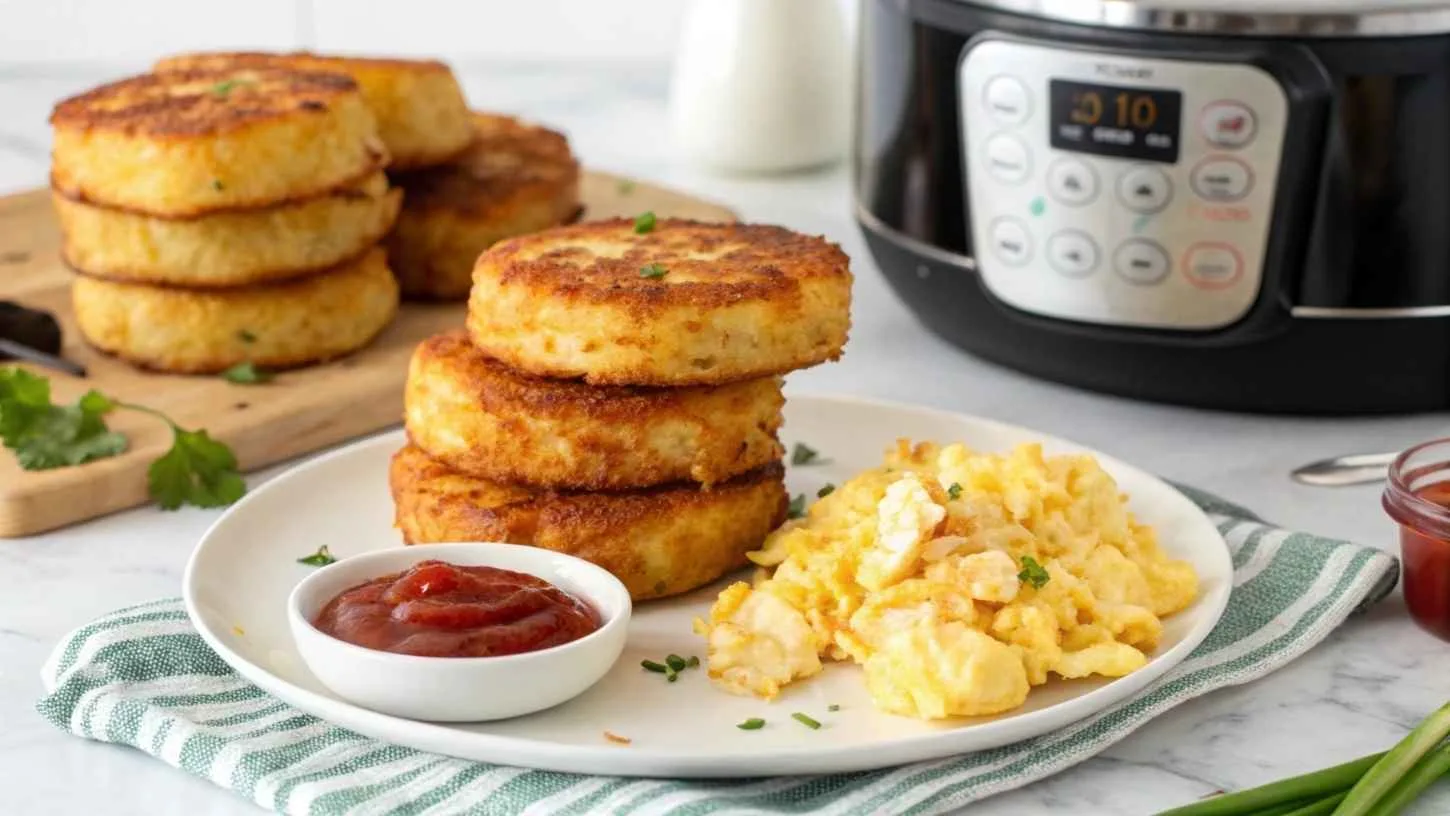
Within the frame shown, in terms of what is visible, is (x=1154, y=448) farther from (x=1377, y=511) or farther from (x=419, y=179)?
(x=419, y=179)

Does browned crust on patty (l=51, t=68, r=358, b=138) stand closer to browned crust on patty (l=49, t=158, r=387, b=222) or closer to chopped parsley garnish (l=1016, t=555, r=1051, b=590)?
browned crust on patty (l=49, t=158, r=387, b=222)

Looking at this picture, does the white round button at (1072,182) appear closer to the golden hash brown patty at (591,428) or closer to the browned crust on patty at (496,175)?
the golden hash brown patty at (591,428)

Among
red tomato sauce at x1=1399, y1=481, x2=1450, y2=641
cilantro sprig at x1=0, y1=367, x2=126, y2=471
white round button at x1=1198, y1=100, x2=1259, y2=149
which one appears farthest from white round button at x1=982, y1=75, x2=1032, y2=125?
cilantro sprig at x1=0, y1=367, x2=126, y2=471

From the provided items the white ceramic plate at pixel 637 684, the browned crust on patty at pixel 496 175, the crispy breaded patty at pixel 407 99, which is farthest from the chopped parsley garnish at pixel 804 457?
the crispy breaded patty at pixel 407 99

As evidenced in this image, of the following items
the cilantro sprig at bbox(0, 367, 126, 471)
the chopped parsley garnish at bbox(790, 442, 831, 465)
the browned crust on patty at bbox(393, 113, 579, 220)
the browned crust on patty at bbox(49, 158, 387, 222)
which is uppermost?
the browned crust on patty at bbox(49, 158, 387, 222)

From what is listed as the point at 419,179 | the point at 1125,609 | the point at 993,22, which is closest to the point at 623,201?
the point at 419,179
